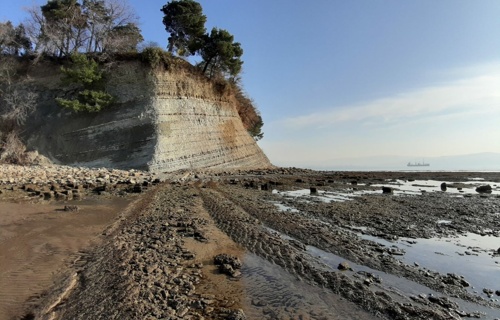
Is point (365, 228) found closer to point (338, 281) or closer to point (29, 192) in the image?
point (338, 281)

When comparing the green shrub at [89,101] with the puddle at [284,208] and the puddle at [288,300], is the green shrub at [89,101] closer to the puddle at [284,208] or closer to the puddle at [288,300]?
the puddle at [284,208]

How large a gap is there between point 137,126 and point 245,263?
25.5 m

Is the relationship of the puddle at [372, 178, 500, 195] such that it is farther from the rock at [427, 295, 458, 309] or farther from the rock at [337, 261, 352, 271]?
the rock at [427, 295, 458, 309]

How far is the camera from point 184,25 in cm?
3525

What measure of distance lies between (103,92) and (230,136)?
13372mm

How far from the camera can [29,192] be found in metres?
13.7

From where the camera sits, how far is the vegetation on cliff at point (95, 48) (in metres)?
29.6

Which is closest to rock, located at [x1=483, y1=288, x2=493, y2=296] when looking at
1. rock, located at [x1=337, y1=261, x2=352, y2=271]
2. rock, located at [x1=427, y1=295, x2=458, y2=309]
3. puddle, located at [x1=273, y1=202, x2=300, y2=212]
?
rock, located at [x1=427, y1=295, x2=458, y2=309]

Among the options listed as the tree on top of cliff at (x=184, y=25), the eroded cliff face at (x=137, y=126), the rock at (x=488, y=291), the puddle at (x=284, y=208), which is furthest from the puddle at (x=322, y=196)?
the tree on top of cliff at (x=184, y=25)

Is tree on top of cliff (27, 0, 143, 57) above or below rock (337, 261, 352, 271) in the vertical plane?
above

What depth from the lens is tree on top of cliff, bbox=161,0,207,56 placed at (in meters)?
34.9

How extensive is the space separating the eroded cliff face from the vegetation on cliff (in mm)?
1176

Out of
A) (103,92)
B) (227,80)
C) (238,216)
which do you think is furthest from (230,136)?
(238,216)

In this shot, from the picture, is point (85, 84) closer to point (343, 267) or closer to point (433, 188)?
point (433, 188)
